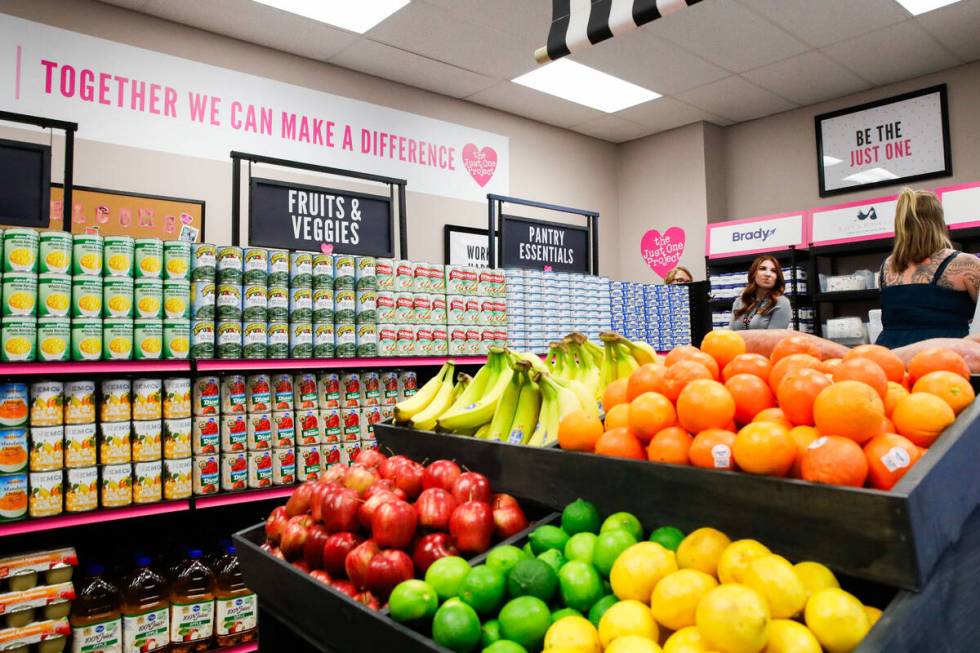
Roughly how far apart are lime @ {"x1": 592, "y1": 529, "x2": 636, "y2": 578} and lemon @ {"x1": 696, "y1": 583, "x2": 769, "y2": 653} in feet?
0.89

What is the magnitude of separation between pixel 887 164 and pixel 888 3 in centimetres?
188

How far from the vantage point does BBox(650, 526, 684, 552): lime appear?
1142mm

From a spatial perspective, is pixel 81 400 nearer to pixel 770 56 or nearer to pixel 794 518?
pixel 794 518

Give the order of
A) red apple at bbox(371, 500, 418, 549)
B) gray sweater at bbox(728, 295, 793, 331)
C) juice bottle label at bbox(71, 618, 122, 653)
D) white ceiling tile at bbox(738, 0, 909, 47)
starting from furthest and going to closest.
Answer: white ceiling tile at bbox(738, 0, 909, 47) → gray sweater at bbox(728, 295, 793, 331) → juice bottle label at bbox(71, 618, 122, 653) → red apple at bbox(371, 500, 418, 549)

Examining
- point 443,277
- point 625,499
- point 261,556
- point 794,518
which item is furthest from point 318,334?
point 794,518

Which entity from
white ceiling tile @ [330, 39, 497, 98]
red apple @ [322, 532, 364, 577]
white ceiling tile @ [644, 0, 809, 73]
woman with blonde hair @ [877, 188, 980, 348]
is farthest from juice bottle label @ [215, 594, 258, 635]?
white ceiling tile @ [644, 0, 809, 73]

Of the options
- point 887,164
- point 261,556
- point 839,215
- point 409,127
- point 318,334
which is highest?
point 409,127

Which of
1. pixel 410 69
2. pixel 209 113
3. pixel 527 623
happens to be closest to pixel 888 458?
pixel 527 623

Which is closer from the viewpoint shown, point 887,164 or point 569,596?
point 569,596

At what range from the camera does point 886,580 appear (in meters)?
0.90

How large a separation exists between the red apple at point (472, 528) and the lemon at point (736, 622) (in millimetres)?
563

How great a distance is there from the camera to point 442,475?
159 centimetres

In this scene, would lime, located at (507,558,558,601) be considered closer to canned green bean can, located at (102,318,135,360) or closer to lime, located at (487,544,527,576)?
lime, located at (487,544,527,576)

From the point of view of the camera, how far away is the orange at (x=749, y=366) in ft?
4.48
